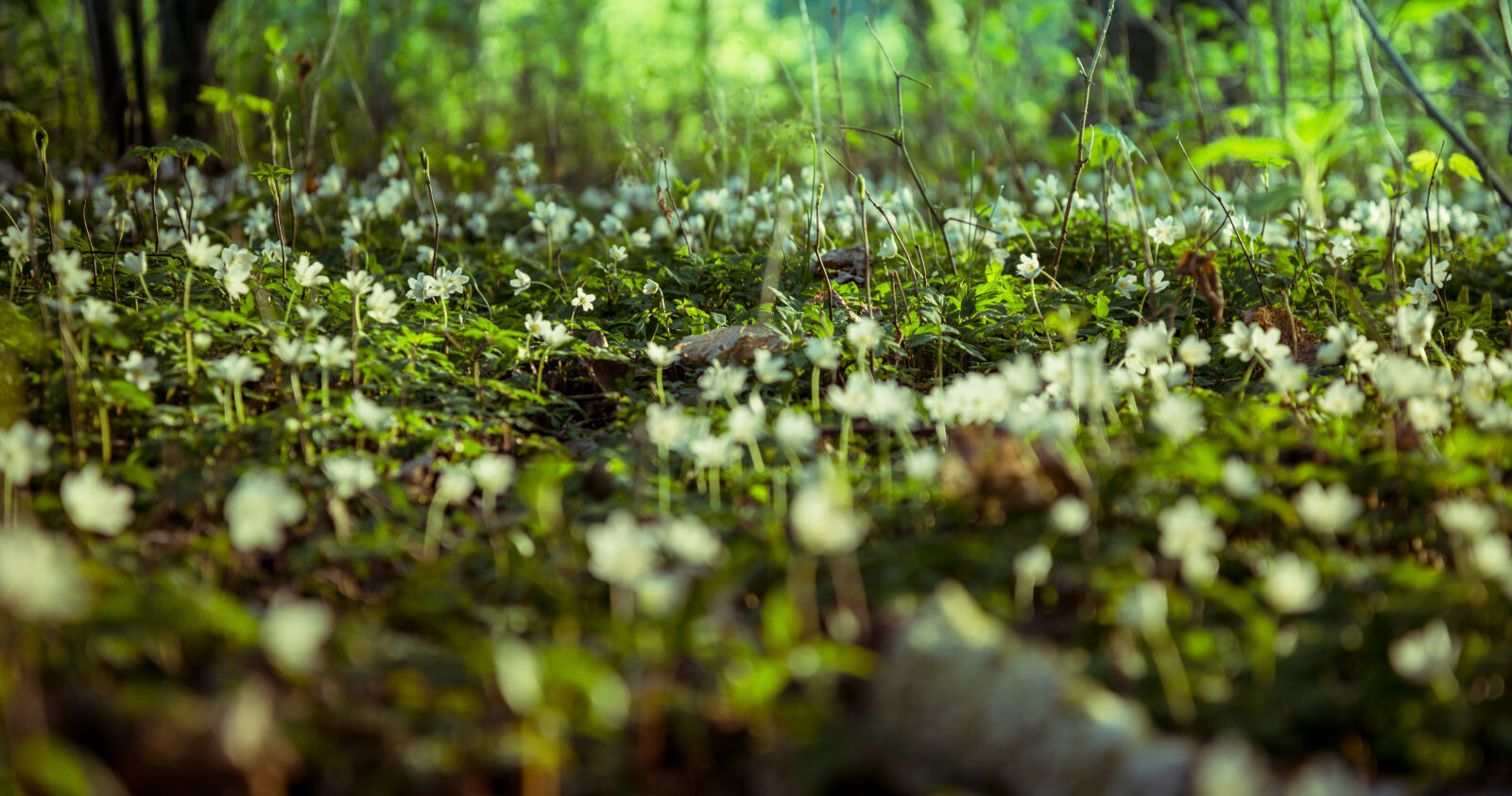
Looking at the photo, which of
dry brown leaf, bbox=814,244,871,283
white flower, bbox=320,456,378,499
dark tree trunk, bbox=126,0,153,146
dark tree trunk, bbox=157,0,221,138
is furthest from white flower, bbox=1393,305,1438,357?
dark tree trunk, bbox=157,0,221,138

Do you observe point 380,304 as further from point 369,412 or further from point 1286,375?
point 1286,375

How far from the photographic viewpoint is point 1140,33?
7543 millimetres

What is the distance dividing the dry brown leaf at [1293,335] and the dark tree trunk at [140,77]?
5568 mm

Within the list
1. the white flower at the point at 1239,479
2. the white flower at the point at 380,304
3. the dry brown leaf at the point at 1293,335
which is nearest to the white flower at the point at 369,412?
the white flower at the point at 380,304

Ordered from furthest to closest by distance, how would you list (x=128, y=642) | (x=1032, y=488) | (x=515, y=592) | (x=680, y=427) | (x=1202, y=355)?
(x=1202, y=355) → (x=680, y=427) → (x=1032, y=488) → (x=515, y=592) → (x=128, y=642)

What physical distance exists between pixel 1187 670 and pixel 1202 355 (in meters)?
1.20

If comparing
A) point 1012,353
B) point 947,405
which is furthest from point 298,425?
point 1012,353

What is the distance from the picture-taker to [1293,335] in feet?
10.4

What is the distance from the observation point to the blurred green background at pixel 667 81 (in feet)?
16.9

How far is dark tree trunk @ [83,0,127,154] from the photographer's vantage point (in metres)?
5.71

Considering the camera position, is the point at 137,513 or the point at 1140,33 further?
the point at 1140,33

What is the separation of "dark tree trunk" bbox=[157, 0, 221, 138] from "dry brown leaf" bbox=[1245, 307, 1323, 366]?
20.4 ft

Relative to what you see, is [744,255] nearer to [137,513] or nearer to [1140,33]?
[137,513]

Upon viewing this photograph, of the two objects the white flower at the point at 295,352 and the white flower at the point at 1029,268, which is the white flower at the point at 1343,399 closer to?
the white flower at the point at 1029,268
